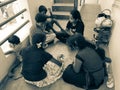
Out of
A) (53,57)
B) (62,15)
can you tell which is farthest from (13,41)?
(62,15)

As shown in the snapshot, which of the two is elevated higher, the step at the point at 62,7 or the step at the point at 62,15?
the step at the point at 62,7

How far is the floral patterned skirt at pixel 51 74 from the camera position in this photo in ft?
6.19

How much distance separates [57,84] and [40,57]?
581 mm

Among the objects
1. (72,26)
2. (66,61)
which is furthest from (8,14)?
(66,61)

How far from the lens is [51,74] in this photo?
198 cm

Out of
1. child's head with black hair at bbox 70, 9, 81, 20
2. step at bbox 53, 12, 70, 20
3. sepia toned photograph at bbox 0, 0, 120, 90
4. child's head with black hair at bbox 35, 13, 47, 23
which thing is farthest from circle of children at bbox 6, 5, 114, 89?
step at bbox 53, 12, 70, 20

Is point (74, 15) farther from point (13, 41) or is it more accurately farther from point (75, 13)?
point (13, 41)

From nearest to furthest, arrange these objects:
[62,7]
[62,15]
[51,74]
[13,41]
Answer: [51,74] < [13,41] < [62,15] < [62,7]

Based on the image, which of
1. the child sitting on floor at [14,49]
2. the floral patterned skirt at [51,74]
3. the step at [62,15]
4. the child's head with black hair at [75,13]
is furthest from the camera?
the step at [62,15]

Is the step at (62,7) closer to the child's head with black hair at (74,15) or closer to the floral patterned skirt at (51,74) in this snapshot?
the child's head with black hair at (74,15)

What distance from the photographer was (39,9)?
10.1 ft

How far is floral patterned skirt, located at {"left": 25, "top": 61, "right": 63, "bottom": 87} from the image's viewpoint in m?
1.89

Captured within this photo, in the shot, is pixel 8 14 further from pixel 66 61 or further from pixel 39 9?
pixel 66 61

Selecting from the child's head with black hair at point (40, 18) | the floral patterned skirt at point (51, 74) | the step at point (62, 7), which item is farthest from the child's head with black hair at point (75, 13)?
the step at point (62, 7)
